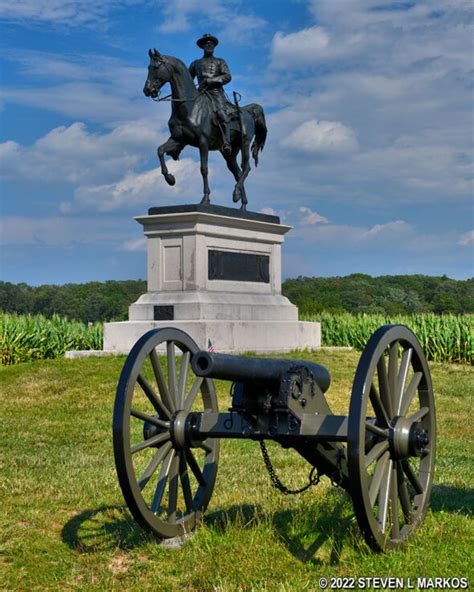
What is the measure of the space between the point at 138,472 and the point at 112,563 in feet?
9.93

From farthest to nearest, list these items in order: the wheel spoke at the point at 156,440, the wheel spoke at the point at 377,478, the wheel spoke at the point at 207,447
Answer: the wheel spoke at the point at 207,447
the wheel spoke at the point at 156,440
the wheel spoke at the point at 377,478

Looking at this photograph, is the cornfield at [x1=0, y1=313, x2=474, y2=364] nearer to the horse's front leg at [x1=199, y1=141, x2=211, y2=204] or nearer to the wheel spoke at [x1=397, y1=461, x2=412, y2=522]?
the horse's front leg at [x1=199, y1=141, x2=211, y2=204]

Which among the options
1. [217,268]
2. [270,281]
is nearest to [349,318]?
[270,281]

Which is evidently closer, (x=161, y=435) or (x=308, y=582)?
(x=308, y=582)

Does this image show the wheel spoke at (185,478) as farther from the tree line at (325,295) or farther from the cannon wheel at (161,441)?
the tree line at (325,295)

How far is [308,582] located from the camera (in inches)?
198

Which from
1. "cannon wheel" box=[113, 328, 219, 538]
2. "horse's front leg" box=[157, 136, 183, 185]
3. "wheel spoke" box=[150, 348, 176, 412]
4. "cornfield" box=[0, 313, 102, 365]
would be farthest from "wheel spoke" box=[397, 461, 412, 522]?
"cornfield" box=[0, 313, 102, 365]

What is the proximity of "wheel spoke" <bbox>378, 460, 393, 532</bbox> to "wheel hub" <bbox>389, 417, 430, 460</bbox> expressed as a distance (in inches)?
3.4

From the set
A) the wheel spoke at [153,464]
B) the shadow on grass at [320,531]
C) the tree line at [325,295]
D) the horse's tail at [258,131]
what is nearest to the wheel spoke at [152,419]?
the wheel spoke at [153,464]

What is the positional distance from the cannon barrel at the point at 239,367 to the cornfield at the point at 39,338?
643 inches

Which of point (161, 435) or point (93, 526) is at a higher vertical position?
point (161, 435)

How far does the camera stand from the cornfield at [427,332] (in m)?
23.6

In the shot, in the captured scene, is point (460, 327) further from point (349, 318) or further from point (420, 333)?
point (349, 318)

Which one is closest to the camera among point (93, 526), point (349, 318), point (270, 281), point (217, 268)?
point (93, 526)
